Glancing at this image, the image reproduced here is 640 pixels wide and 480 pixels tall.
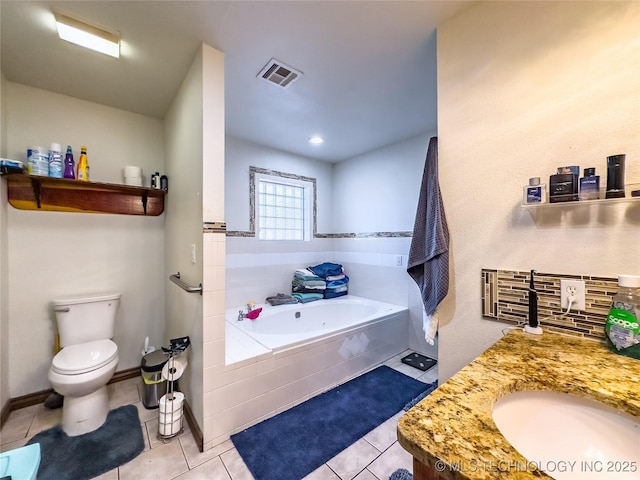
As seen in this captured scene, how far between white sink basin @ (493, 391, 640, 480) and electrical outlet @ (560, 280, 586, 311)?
419 mm

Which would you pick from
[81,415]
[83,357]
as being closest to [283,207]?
[83,357]

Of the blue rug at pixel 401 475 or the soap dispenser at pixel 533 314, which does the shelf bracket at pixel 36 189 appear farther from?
the soap dispenser at pixel 533 314

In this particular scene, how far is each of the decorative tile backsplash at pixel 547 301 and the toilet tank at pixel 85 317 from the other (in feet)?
8.56

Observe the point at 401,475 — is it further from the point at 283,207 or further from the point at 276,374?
the point at 283,207

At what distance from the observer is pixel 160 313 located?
2.45 m

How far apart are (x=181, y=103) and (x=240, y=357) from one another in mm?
1852

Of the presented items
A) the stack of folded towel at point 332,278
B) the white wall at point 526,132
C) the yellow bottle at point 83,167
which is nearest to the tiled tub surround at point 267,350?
the stack of folded towel at point 332,278

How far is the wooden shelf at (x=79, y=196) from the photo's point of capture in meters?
1.83

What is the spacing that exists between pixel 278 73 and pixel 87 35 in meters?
1.05

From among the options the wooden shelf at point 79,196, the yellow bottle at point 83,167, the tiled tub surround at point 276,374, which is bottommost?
the tiled tub surround at point 276,374

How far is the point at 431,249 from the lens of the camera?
1.34m

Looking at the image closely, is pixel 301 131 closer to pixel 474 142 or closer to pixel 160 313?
pixel 474 142

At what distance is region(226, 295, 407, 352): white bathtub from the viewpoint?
208cm

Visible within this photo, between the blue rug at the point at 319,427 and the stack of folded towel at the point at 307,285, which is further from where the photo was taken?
the stack of folded towel at the point at 307,285
